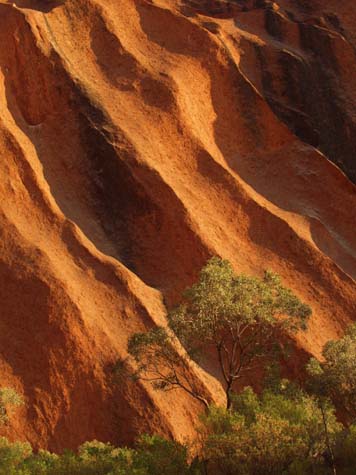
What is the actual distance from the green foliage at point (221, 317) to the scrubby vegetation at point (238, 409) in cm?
2

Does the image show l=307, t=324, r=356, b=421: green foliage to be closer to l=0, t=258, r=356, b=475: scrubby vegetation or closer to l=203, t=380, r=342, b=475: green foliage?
l=0, t=258, r=356, b=475: scrubby vegetation

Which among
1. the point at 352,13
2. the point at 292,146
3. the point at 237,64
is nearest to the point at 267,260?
the point at 292,146

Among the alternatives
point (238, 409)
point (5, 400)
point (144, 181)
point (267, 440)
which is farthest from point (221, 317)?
point (144, 181)

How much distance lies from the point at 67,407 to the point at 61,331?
7.15 ft

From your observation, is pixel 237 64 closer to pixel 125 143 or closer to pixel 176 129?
pixel 176 129

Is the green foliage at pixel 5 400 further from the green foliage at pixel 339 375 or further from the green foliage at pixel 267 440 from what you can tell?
the green foliage at pixel 339 375

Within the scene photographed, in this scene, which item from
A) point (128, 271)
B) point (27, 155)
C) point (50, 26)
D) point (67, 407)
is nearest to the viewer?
point (67, 407)

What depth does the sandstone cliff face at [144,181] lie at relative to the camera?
70.7ft

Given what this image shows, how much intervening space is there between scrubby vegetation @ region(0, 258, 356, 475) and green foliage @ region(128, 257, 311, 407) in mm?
24

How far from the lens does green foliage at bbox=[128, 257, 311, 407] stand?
18.7 m

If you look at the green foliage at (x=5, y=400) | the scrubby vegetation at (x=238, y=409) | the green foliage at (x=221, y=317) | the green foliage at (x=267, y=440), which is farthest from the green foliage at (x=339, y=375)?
the green foliage at (x=5, y=400)

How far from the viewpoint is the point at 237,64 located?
106 feet

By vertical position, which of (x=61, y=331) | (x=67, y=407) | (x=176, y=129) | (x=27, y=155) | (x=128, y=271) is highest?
(x=176, y=129)

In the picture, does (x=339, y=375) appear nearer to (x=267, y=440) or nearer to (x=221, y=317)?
(x=221, y=317)
